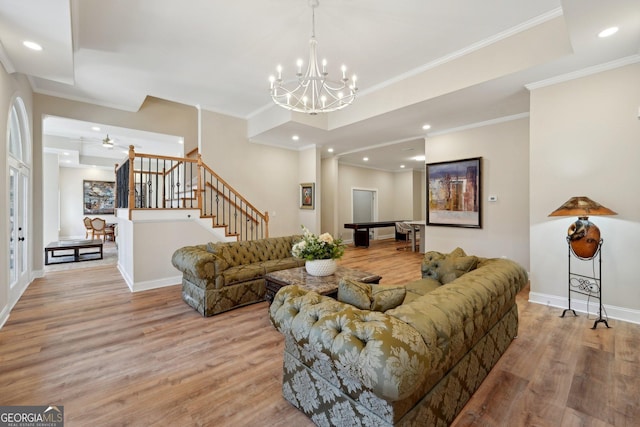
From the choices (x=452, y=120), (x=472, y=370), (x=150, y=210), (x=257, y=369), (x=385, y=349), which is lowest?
(x=257, y=369)

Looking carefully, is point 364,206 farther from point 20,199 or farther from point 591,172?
point 20,199

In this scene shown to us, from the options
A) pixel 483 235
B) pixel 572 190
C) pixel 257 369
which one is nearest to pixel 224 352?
pixel 257 369

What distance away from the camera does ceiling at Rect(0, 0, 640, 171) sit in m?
2.86

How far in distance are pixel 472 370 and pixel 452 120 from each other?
4.57 metres

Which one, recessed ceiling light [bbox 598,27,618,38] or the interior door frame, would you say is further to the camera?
the interior door frame

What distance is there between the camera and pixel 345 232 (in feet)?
32.7

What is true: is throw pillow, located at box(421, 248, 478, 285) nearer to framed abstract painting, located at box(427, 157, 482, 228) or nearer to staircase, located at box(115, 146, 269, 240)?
framed abstract painting, located at box(427, 157, 482, 228)

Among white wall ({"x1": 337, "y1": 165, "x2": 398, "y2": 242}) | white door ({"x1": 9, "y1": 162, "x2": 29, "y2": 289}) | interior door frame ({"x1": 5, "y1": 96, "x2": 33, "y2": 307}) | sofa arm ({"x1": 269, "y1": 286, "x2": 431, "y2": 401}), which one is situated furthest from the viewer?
white wall ({"x1": 337, "y1": 165, "x2": 398, "y2": 242})

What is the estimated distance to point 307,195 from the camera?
7.47m

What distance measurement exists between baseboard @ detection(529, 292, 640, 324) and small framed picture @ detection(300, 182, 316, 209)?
488 centimetres

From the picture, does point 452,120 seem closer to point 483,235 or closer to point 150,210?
point 483,235

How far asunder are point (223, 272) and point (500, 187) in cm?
512

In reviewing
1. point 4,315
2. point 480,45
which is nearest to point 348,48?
point 480,45

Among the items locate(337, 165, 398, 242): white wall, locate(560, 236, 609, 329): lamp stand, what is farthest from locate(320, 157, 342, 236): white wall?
locate(560, 236, 609, 329): lamp stand
